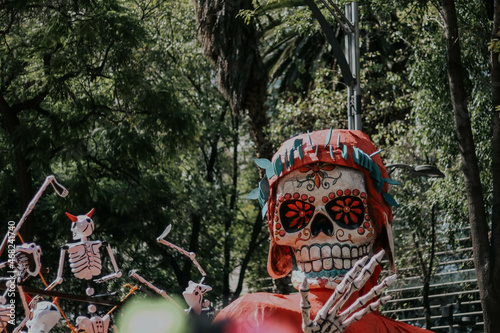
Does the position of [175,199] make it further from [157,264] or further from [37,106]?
[37,106]

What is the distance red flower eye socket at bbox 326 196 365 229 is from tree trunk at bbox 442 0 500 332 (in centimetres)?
463

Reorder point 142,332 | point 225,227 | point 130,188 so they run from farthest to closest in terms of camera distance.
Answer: point 225,227, point 130,188, point 142,332

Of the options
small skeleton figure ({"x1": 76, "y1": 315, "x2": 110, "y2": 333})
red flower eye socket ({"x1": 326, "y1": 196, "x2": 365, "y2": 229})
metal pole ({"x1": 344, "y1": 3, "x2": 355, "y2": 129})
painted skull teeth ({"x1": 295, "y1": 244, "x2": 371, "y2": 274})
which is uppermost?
metal pole ({"x1": 344, "y1": 3, "x2": 355, "y2": 129})

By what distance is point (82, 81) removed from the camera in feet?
46.4

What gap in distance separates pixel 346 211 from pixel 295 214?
338 mm

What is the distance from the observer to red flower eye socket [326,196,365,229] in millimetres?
5559

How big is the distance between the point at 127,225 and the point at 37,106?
415 centimetres

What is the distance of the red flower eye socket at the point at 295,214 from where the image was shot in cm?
562

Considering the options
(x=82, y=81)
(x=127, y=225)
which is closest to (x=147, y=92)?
(x=82, y=81)

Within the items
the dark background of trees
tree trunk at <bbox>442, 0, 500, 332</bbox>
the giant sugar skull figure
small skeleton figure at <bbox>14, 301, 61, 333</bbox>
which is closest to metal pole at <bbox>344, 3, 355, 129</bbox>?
the dark background of trees

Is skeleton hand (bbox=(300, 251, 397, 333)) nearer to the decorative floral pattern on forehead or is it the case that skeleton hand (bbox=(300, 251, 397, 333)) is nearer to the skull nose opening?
the skull nose opening

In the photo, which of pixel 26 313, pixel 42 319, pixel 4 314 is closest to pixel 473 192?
pixel 4 314

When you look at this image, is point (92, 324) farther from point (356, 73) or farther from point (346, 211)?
point (356, 73)

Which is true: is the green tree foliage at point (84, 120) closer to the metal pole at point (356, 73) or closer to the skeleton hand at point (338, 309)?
the metal pole at point (356, 73)
